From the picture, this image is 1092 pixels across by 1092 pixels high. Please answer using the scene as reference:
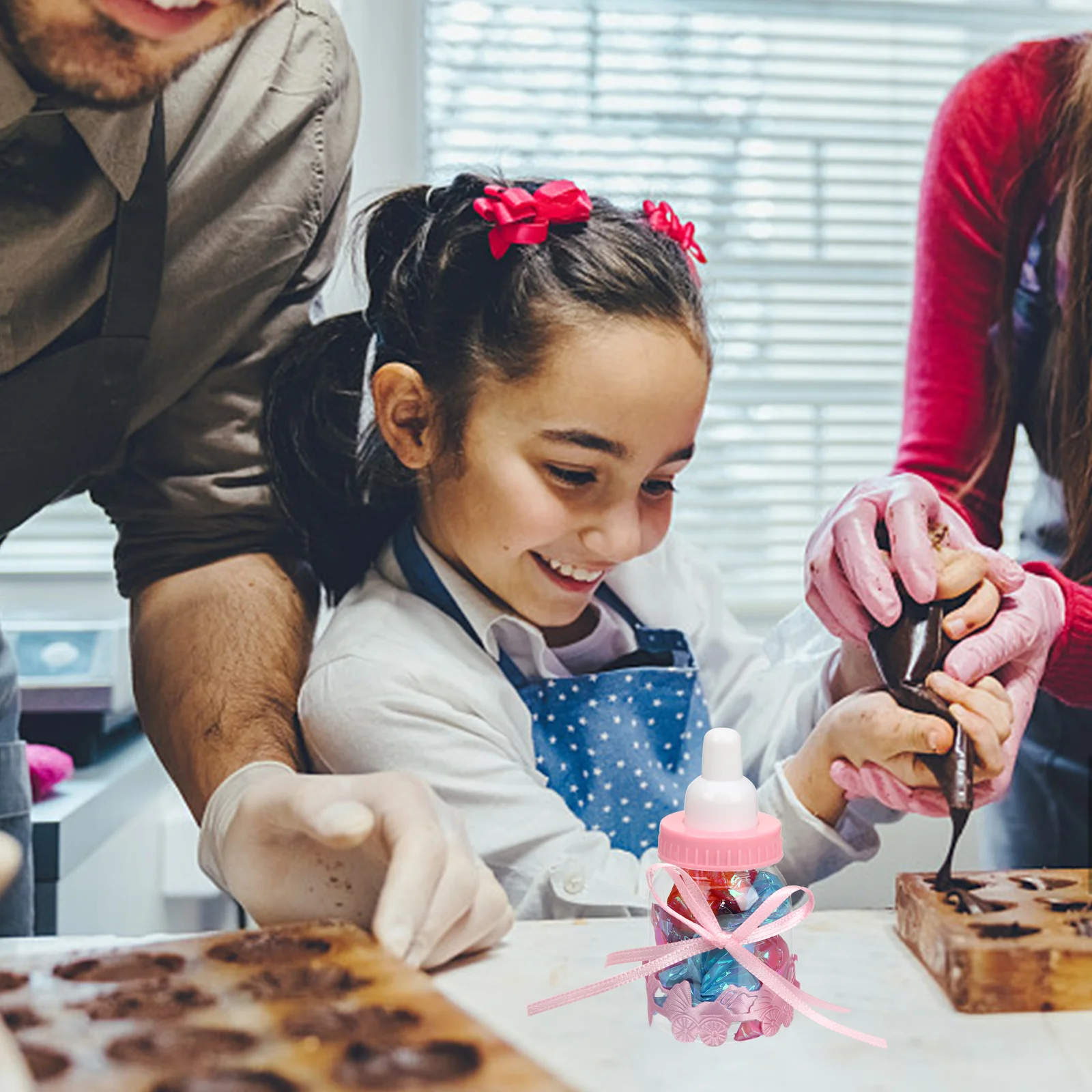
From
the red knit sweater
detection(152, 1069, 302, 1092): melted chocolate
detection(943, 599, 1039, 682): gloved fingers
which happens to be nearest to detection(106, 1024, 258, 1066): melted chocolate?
detection(152, 1069, 302, 1092): melted chocolate

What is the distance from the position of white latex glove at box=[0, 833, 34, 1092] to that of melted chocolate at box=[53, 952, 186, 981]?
0.31 ft

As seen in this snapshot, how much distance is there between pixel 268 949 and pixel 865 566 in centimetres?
59

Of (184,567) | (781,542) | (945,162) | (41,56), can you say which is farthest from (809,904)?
(781,542)

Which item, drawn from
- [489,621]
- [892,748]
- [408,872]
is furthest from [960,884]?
[489,621]

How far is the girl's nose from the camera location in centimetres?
116

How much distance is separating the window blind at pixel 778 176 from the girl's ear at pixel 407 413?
1.29 m

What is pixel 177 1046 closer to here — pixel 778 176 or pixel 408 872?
pixel 408 872

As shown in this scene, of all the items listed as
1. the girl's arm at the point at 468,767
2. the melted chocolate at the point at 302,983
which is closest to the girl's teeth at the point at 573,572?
the girl's arm at the point at 468,767

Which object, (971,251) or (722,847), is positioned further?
(971,251)

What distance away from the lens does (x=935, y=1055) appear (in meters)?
0.71

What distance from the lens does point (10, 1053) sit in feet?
A: 1.69

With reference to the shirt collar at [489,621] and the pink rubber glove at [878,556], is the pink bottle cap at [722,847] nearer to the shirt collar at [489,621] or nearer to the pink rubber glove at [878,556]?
the pink rubber glove at [878,556]

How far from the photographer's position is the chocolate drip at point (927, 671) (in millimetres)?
973

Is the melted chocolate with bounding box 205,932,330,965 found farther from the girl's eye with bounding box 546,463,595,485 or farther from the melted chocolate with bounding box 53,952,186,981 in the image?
the girl's eye with bounding box 546,463,595,485
